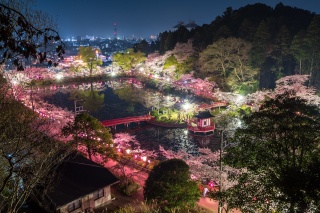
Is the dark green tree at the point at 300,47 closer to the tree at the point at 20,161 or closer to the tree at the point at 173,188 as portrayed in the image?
the tree at the point at 173,188

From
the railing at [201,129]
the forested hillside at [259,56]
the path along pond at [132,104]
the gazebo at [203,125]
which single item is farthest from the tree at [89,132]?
the forested hillside at [259,56]

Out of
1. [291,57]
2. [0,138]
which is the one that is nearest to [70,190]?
[0,138]

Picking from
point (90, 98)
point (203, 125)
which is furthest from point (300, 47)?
point (90, 98)

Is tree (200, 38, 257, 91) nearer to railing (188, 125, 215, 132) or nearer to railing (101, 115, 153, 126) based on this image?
railing (188, 125, 215, 132)

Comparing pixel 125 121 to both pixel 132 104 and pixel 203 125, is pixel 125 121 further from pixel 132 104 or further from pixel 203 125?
pixel 132 104

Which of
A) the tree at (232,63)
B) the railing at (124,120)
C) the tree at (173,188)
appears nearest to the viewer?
the tree at (173,188)

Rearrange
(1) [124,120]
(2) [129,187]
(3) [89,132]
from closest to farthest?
1. (2) [129,187]
2. (3) [89,132]
3. (1) [124,120]

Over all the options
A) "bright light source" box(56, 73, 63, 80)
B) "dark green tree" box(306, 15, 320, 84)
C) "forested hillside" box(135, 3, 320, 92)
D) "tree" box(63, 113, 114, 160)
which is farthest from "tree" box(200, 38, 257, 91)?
"bright light source" box(56, 73, 63, 80)
